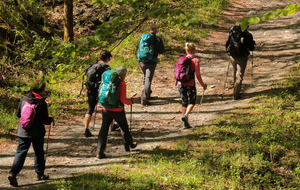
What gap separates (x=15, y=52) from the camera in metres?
11.0

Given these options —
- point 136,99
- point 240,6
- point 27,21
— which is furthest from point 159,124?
point 240,6

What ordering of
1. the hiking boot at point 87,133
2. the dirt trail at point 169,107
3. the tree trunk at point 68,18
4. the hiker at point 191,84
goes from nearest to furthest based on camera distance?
the dirt trail at point 169,107 < the hiker at point 191,84 < the hiking boot at point 87,133 < the tree trunk at point 68,18

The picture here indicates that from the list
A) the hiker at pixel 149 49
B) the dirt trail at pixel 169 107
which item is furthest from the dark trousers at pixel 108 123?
the hiker at pixel 149 49

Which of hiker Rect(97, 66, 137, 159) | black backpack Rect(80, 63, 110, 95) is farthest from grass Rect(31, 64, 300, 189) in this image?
black backpack Rect(80, 63, 110, 95)

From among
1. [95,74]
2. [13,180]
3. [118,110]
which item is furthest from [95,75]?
[13,180]

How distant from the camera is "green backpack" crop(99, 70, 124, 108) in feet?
17.5

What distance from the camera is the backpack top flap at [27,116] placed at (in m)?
4.68

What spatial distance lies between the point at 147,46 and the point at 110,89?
313 centimetres

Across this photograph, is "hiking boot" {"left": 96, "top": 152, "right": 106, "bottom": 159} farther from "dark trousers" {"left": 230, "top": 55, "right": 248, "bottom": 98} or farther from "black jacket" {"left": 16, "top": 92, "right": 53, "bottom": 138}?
"dark trousers" {"left": 230, "top": 55, "right": 248, "bottom": 98}

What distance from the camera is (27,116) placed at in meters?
4.69

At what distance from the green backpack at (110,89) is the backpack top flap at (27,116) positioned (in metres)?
1.36

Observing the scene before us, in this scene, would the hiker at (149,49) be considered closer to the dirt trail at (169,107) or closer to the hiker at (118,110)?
the dirt trail at (169,107)

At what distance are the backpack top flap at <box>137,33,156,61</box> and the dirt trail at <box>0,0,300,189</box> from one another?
1.96 metres

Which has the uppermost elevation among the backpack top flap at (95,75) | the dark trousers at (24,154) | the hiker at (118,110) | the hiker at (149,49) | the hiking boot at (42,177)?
the hiker at (149,49)
